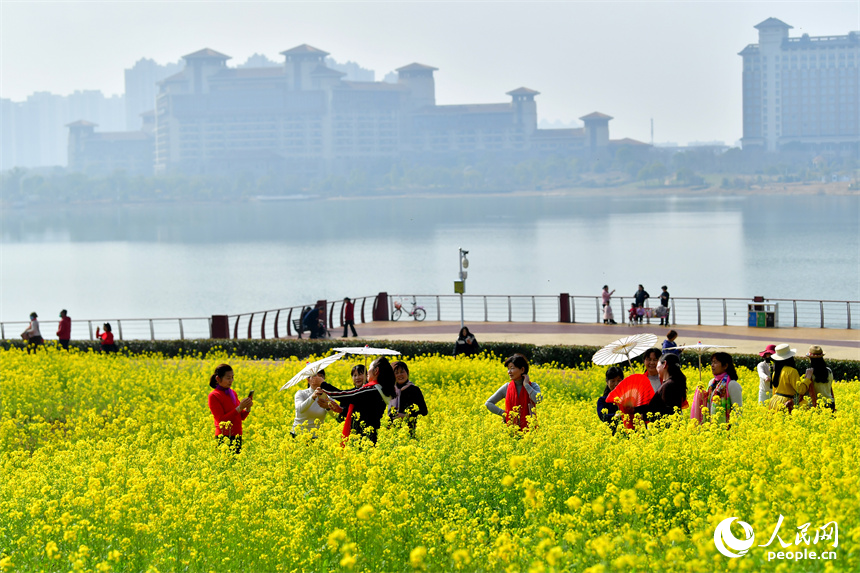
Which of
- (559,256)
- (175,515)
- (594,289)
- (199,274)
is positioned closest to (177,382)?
(175,515)

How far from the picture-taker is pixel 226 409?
28.7 ft

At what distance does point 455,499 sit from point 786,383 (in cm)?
425

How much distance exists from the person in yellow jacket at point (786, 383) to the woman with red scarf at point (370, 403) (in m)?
3.74

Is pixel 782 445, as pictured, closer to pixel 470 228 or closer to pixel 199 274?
pixel 199 274

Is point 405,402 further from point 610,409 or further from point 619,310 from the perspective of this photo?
point 619,310

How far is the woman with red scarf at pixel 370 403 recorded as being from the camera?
821cm

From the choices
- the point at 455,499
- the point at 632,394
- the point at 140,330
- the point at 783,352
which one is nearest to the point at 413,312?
the point at 783,352

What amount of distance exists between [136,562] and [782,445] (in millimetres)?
4611

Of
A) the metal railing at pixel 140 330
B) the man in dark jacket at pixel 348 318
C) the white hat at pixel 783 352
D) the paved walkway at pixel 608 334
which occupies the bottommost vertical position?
the metal railing at pixel 140 330

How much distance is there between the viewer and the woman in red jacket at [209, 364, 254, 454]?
856 centimetres

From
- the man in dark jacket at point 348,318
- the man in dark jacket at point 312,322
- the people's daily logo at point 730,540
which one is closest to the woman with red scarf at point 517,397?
the people's daily logo at point 730,540

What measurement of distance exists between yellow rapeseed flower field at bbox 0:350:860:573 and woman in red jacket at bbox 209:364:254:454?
0.21 metres

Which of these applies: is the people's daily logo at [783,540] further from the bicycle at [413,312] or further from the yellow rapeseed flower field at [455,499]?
the bicycle at [413,312]

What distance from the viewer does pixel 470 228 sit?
13762 centimetres
